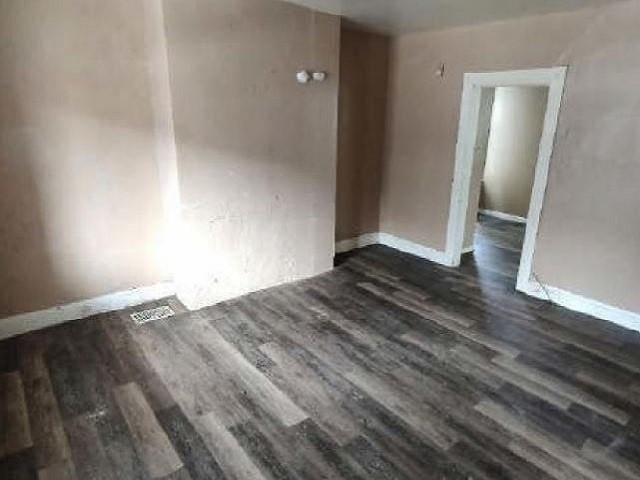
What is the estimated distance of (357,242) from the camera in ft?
15.8

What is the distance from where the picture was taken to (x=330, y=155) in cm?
378

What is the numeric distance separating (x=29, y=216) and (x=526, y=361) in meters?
3.46

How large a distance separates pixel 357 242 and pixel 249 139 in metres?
2.07

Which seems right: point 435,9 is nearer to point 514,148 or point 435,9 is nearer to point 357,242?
point 357,242

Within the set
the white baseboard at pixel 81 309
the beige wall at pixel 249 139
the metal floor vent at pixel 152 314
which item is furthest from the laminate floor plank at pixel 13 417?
the beige wall at pixel 249 139

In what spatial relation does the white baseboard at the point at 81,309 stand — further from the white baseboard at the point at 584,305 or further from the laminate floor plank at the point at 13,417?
the white baseboard at the point at 584,305

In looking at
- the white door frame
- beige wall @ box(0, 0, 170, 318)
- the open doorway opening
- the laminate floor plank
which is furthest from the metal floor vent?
the open doorway opening

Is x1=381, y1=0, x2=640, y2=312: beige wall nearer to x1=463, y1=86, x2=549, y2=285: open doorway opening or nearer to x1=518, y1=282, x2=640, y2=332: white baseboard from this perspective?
x1=518, y1=282, x2=640, y2=332: white baseboard

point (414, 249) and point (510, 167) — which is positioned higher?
point (510, 167)

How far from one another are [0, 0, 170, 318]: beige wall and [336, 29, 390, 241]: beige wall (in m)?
2.01

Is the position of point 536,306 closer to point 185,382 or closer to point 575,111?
point 575,111

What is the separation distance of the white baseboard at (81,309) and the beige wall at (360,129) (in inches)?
81.9

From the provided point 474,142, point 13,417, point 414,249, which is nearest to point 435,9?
point 474,142

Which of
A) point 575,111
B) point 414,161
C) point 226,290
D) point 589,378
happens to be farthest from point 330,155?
point 589,378
